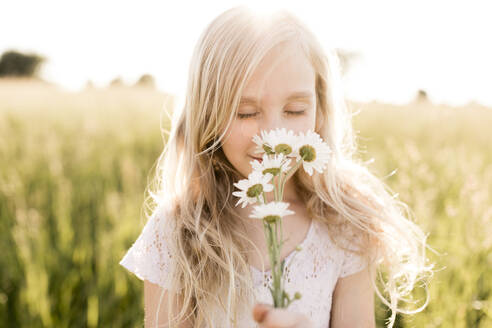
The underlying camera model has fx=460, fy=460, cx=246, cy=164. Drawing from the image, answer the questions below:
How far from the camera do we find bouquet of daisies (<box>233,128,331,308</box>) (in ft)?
1.39

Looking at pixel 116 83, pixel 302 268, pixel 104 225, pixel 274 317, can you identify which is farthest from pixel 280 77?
pixel 116 83

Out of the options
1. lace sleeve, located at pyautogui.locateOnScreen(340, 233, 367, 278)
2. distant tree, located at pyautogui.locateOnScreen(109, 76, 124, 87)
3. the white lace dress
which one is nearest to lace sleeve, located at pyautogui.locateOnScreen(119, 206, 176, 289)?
the white lace dress

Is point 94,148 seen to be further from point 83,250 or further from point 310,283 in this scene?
point 310,283

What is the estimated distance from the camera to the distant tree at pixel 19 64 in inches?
1233

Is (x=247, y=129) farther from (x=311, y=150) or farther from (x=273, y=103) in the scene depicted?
(x=311, y=150)

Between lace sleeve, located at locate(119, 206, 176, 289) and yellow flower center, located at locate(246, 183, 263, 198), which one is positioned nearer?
yellow flower center, located at locate(246, 183, 263, 198)

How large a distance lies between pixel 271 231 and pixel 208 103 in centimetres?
69

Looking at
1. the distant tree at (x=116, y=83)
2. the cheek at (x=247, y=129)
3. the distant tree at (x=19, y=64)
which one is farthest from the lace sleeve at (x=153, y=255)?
the distant tree at (x=19, y=64)

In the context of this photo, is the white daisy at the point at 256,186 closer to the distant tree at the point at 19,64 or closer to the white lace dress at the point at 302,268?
the white lace dress at the point at 302,268

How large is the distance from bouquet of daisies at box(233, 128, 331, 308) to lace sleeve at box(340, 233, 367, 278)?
0.72 m

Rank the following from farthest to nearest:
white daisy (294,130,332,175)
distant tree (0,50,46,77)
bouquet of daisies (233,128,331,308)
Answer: distant tree (0,50,46,77) → white daisy (294,130,332,175) → bouquet of daisies (233,128,331,308)

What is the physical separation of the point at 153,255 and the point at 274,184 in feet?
2.38

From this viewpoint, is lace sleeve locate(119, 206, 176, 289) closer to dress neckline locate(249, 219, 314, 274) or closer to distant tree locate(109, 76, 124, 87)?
dress neckline locate(249, 219, 314, 274)

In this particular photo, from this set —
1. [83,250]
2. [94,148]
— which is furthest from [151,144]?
[83,250]
